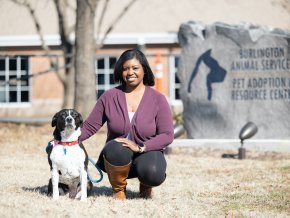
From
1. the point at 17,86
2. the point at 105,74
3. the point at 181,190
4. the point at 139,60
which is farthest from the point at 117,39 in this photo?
the point at 139,60

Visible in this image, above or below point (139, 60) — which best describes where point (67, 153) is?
below

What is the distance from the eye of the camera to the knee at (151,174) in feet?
22.9

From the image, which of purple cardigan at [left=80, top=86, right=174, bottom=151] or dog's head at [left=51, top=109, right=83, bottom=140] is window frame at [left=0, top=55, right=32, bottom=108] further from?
dog's head at [left=51, top=109, right=83, bottom=140]

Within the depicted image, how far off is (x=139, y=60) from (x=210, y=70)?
6.96 m

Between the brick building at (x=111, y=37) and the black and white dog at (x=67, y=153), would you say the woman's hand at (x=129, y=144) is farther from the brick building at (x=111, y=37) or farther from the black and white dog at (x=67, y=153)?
the brick building at (x=111, y=37)

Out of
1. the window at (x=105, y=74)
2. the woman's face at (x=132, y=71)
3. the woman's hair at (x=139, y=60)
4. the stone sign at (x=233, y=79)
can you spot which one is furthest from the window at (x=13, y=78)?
the woman's face at (x=132, y=71)

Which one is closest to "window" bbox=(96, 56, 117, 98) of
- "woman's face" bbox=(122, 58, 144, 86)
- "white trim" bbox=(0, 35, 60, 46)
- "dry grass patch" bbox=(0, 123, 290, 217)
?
"white trim" bbox=(0, 35, 60, 46)

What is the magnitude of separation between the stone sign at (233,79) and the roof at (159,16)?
9.62 m

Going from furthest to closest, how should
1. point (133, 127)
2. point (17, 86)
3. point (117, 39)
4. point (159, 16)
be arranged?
point (159, 16)
point (17, 86)
point (117, 39)
point (133, 127)

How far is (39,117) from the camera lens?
23.1 m

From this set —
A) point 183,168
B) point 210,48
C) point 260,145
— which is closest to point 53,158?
point 183,168

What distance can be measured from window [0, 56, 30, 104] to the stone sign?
1049 centimetres

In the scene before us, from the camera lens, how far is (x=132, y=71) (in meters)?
7.23

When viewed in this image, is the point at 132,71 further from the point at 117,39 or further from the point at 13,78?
the point at 13,78
